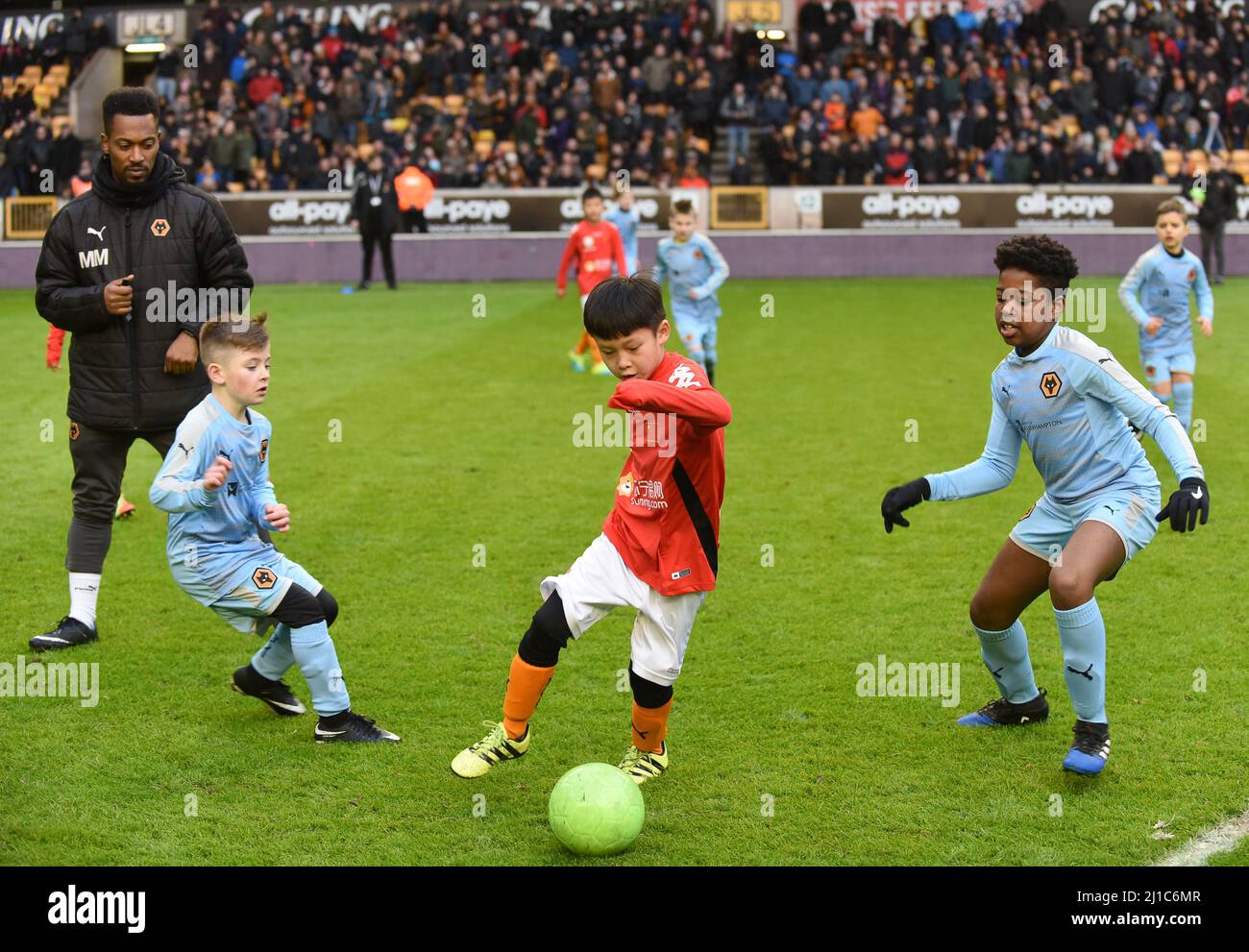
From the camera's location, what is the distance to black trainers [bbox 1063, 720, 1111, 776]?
16.4 feet

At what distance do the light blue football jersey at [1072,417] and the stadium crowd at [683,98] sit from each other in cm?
2340

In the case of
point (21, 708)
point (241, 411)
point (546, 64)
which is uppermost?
point (546, 64)

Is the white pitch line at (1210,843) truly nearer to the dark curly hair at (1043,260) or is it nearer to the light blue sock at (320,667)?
the dark curly hair at (1043,260)

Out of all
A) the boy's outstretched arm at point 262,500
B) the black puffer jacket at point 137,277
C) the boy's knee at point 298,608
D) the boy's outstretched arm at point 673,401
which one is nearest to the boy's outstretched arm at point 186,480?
the boy's outstretched arm at point 262,500

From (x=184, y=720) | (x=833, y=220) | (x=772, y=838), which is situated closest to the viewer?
(x=772, y=838)

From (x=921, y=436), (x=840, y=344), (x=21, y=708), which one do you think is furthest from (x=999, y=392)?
(x=840, y=344)

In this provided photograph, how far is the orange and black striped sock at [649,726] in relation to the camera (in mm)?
5078

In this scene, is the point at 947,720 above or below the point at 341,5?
below

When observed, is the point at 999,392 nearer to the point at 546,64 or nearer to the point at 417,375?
the point at 417,375

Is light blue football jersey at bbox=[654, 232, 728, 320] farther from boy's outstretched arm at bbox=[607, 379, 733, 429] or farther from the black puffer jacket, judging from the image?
boy's outstretched arm at bbox=[607, 379, 733, 429]

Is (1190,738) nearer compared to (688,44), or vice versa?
(1190,738)

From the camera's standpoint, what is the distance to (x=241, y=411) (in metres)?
5.38

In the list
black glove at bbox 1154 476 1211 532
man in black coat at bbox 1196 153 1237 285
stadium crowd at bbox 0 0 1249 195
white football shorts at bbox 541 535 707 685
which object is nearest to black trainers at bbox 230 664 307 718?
white football shorts at bbox 541 535 707 685

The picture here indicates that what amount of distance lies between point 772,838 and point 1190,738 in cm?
194
